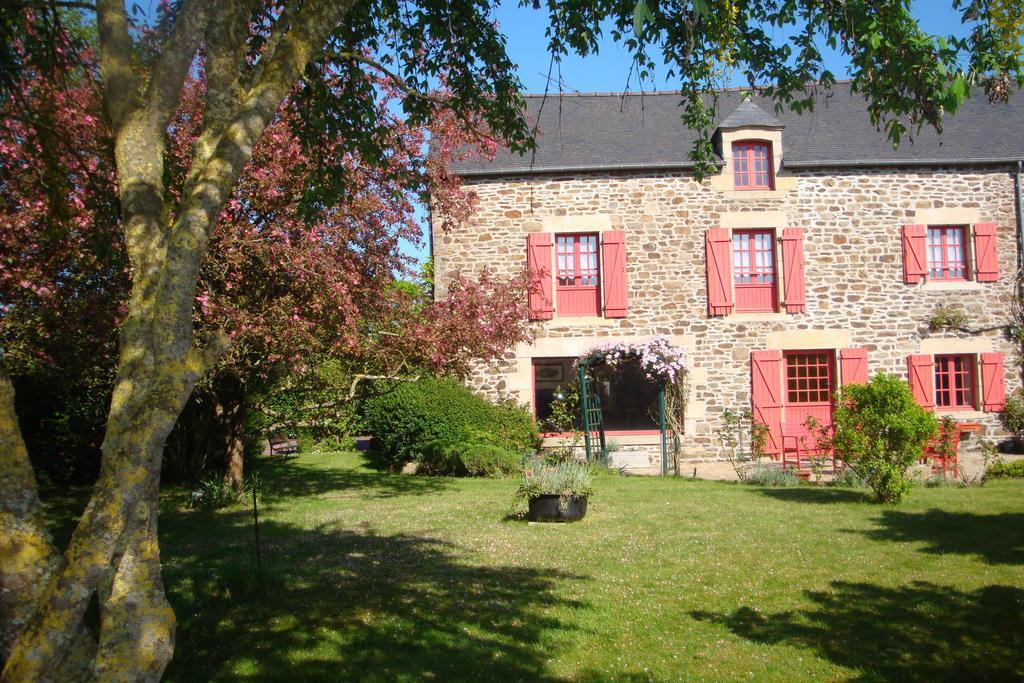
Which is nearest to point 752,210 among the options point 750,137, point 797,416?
point 750,137

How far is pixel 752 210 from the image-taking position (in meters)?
15.3

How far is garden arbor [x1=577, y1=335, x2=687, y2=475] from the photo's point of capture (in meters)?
14.0

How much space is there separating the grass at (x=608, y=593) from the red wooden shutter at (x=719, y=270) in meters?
6.14

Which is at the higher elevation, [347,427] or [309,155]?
[309,155]

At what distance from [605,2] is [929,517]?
6449 millimetres

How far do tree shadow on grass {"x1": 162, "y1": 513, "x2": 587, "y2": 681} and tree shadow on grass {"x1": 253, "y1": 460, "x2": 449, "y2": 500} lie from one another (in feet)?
12.4

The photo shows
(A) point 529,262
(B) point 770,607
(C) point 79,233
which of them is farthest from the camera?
(A) point 529,262

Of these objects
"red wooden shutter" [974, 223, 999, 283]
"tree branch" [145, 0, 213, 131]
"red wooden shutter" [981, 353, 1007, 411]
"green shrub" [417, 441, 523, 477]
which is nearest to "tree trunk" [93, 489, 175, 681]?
"tree branch" [145, 0, 213, 131]

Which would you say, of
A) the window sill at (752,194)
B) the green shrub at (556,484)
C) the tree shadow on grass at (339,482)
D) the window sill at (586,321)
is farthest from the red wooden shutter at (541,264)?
the green shrub at (556,484)

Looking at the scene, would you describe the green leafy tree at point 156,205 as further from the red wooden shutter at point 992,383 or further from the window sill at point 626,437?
the red wooden shutter at point 992,383

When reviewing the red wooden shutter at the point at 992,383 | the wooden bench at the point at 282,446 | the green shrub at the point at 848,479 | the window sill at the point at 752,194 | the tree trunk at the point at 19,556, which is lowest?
the green shrub at the point at 848,479

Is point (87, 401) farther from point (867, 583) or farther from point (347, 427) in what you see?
point (867, 583)

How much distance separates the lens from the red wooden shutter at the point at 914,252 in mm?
15234

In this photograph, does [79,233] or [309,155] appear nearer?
[309,155]
